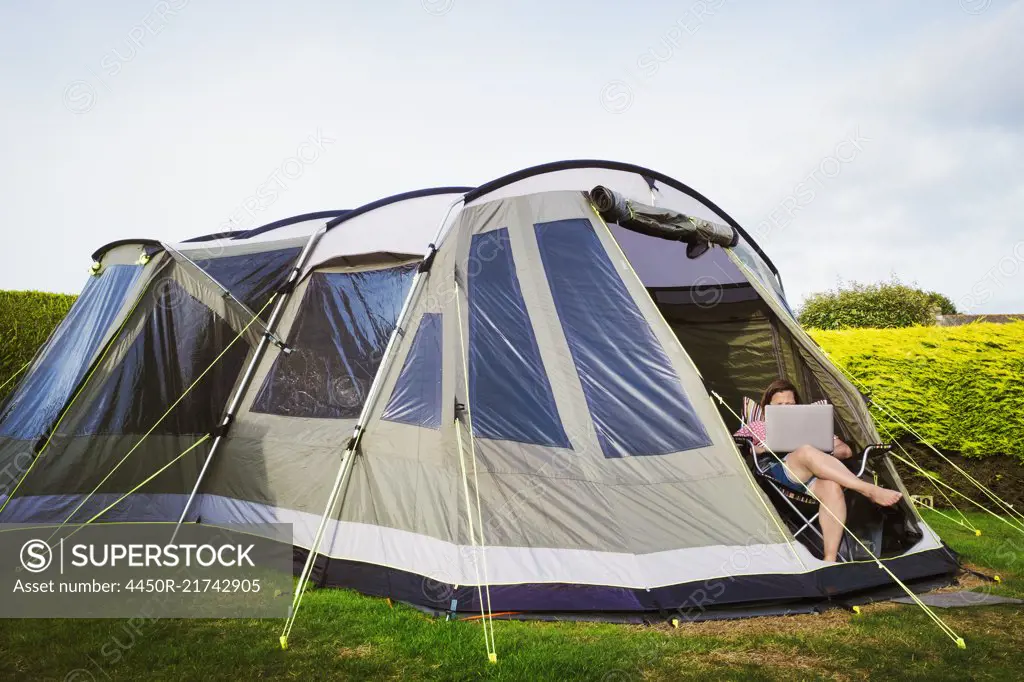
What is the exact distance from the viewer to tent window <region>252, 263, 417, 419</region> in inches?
180

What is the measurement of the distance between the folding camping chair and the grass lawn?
556 millimetres

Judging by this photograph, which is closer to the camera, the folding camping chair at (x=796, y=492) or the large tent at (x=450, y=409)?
the large tent at (x=450, y=409)

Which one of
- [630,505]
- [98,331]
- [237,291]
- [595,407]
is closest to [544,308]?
[595,407]

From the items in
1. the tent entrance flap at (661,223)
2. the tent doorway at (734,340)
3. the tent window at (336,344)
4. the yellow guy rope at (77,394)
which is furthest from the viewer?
the tent doorway at (734,340)

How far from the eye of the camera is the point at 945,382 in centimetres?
672

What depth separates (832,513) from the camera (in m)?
3.87

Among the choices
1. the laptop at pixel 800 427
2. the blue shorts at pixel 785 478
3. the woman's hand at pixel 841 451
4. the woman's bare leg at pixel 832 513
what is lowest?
the woman's bare leg at pixel 832 513

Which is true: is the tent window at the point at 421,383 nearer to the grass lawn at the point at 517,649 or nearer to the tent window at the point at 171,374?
the grass lawn at the point at 517,649

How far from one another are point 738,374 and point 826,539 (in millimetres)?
2513

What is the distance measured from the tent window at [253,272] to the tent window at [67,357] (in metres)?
0.72

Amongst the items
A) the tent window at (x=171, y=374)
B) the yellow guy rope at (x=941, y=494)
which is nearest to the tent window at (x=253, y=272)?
the tent window at (x=171, y=374)

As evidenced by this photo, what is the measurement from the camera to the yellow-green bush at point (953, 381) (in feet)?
21.1

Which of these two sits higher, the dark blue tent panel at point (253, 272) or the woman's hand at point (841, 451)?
the dark blue tent panel at point (253, 272)

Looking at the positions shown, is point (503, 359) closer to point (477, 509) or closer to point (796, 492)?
point (477, 509)
